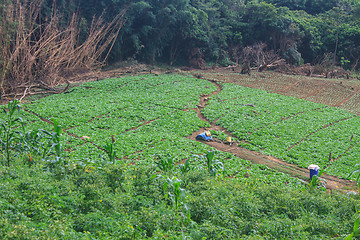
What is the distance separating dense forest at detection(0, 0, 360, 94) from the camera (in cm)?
3111

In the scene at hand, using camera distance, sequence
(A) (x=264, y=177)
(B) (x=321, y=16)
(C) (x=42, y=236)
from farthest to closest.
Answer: (B) (x=321, y=16) → (A) (x=264, y=177) → (C) (x=42, y=236)

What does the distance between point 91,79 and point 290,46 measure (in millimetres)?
25923

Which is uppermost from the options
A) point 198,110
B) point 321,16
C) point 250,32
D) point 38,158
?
point 321,16

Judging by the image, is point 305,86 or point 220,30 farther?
point 220,30

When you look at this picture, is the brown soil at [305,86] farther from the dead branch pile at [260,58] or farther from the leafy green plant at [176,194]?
the leafy green plant at [176,194]

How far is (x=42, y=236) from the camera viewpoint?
4.57 metres

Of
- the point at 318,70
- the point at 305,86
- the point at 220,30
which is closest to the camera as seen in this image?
the point at 305,86

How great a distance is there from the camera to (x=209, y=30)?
3844cm

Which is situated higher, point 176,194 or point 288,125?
point 176,194

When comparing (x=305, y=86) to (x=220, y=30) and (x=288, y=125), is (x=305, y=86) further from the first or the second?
(x=220, y=30)

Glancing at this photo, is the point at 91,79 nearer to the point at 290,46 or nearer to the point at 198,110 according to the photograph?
the point at 198,110

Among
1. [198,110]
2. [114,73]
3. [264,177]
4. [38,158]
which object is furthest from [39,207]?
[114,73]

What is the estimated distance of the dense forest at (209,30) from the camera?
31.1 m

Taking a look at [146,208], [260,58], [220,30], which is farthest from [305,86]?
[146,208]
